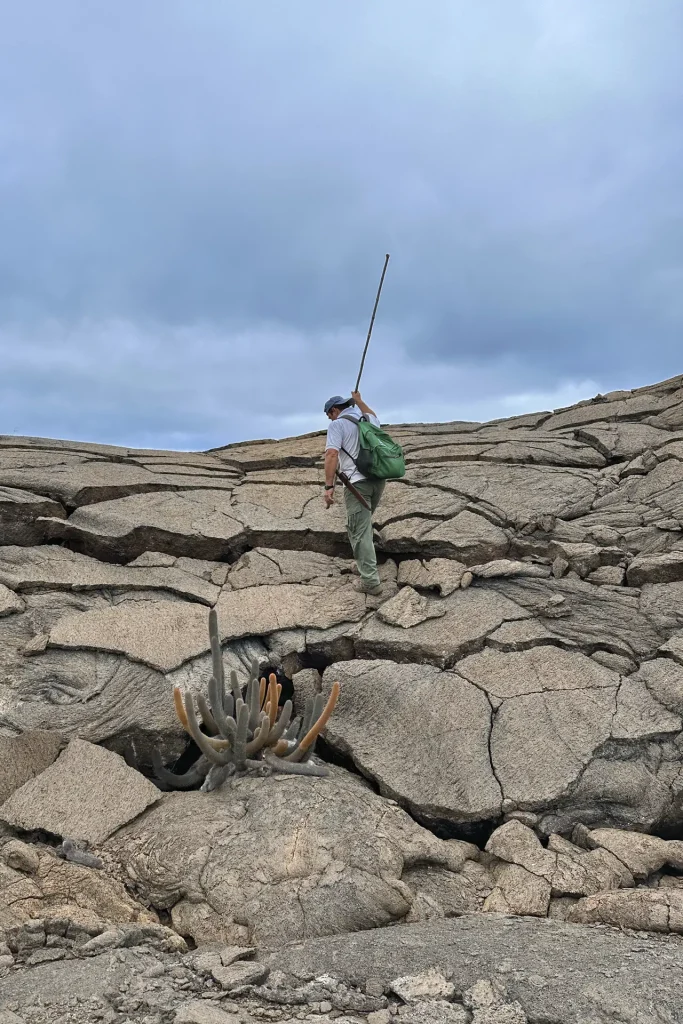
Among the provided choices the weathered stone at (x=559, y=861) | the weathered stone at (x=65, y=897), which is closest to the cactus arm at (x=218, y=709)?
the weathered stone at (x=65, y=897)

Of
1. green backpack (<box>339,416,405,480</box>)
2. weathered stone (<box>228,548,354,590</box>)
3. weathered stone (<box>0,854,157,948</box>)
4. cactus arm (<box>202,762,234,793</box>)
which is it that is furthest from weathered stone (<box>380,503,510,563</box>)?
weathered stone (<box>0,854,157,948</box>)

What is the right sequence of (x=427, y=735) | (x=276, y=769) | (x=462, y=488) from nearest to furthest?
1. (x=276, y=769)
2. (x=427, y=735)
3. (x=462, y=488)

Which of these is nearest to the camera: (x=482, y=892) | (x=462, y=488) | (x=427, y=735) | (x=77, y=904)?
(x=77, y=904)

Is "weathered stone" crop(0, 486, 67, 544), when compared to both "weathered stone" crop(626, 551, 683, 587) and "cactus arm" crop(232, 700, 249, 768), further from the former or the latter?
"weathered stone" crop(626, 551, 683, 587)

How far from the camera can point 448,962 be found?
10.6 ft

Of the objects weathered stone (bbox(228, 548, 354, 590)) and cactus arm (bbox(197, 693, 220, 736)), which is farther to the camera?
weathered stone (bbox(228, 548, 354, 590))

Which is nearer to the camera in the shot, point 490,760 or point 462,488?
point 490,760

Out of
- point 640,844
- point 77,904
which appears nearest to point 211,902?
point 77,904

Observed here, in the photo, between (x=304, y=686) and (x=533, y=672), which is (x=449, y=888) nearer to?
(x=533, y=672)

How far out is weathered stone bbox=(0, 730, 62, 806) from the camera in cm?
478

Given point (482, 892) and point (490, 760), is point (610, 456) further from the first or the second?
point (482, 892)

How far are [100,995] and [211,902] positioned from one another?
3.55ft

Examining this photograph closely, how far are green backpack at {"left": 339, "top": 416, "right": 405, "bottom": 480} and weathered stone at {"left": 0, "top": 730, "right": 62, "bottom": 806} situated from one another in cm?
333

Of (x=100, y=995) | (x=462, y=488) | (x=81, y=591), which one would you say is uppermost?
(x=462, y=488)
